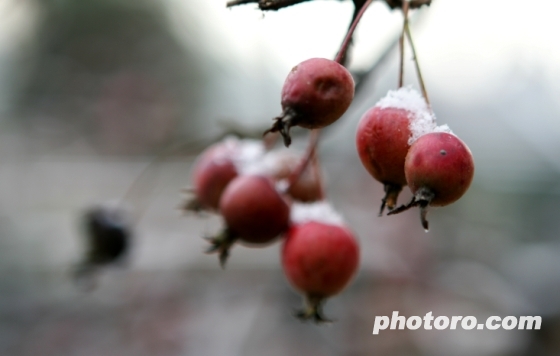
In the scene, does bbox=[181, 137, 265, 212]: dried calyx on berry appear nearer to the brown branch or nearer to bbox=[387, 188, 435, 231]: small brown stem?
the brown branch

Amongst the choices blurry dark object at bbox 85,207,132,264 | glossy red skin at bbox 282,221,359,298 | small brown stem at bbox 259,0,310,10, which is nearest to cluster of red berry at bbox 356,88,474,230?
small brown stem at bbox 259,0,310,10

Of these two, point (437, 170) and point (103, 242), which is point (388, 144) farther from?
point (103, 242)

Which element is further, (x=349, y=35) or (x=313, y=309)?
(x=313, y=309)

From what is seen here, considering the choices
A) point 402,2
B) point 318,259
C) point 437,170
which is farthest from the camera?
point 318,259

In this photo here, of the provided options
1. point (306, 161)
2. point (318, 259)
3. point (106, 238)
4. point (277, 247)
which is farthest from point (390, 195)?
point (277, 247)

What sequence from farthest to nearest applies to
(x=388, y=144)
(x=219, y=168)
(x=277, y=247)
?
(x=277, y=247)
(x=219, y=168)
(x=388, y=144)

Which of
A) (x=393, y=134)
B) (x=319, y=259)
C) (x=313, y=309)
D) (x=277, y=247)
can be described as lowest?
(x=277, y=247)

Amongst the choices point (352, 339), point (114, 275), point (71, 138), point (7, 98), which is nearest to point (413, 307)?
point (352, 339)
